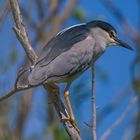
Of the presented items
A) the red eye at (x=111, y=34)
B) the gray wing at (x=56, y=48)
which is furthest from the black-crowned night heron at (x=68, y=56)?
the red eye at (x=111, y=34)

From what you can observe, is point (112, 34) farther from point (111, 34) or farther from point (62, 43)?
point (62, 43)

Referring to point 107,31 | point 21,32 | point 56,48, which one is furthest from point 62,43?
point 107,31

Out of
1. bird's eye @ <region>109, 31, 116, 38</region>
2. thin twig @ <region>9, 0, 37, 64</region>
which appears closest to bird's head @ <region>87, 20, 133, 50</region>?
bird's eye @ <region>109, 31, 116, 38</region>

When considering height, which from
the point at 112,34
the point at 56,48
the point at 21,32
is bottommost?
the point at 112,34

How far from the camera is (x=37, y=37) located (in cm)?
727

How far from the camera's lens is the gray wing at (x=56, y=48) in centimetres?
417

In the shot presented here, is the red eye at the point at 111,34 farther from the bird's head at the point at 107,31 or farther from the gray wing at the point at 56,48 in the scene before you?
the gray wing at the point at 56,48

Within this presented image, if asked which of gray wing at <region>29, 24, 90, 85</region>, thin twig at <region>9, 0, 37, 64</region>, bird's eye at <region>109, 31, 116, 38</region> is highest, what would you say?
thin twig at <region>9, 0, 37, 64</region>

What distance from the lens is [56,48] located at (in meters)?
4.39

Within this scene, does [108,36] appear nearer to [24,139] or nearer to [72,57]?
[72,57]

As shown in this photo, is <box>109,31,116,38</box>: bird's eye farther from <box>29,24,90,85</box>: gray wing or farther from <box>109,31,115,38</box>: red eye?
<box>29,24,90,85</box>: gray wing

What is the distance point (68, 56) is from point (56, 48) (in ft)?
0.34

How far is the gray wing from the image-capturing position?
164 inches

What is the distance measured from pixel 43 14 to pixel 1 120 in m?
1.97
